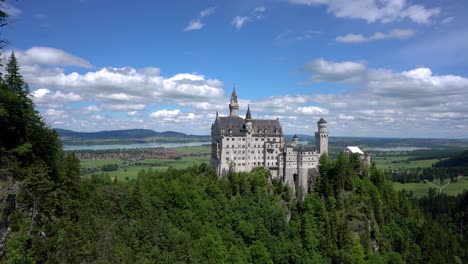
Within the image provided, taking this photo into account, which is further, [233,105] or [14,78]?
[233,105]

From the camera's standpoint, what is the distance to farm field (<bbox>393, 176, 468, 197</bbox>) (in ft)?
525

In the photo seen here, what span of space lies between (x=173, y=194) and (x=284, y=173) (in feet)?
107

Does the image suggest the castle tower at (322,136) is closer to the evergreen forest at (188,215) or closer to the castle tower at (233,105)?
the evergreen forest at (188,215)

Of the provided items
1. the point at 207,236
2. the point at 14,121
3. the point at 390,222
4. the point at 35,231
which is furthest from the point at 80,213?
the point at 390,222

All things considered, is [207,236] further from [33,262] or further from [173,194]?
[33,262]

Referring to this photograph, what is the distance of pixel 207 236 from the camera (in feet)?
192

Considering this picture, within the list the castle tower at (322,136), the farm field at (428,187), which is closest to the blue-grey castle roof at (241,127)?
the castle tower at (322,136)

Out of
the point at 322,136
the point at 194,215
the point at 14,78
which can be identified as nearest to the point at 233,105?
the point at 322,136

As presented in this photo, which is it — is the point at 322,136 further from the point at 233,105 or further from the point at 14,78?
the point at 14,78

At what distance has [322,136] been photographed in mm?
88812

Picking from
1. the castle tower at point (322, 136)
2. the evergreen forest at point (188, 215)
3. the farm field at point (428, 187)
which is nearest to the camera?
the evergreen forest at point (188, 215)

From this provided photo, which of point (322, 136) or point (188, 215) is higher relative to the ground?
point (322, 136)

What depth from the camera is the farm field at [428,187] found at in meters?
160

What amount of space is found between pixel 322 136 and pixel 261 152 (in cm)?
1757
